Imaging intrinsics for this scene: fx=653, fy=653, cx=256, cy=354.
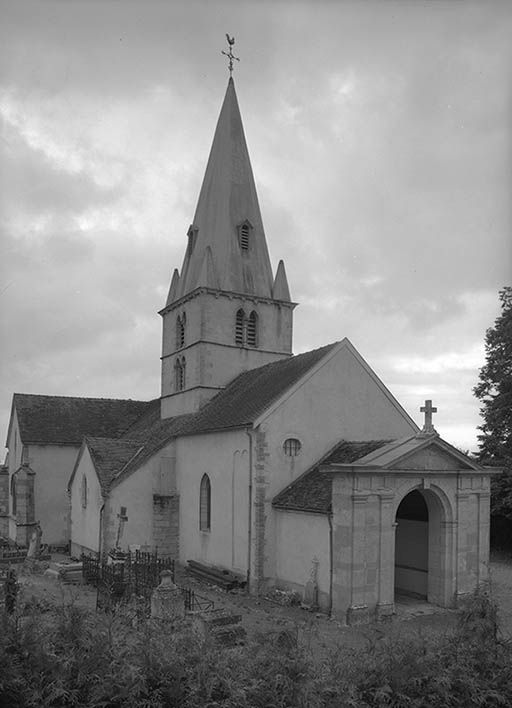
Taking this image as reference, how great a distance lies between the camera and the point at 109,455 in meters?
29.9

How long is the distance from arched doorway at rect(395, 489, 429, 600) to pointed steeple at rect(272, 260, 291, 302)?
40.8 ft

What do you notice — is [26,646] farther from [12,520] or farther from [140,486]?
[12,520]

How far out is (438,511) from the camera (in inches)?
836

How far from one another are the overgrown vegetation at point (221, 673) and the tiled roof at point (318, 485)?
8998mm

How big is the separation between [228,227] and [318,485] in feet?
50.2

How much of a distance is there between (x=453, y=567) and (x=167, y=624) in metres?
10.4

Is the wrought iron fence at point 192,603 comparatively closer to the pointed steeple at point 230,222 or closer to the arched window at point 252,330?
the arched window at point 252,330

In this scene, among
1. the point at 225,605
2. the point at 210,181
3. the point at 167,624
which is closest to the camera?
the point at 167,624

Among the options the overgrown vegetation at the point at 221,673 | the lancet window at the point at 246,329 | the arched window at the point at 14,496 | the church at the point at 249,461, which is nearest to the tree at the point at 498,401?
the church at the point at 249,461

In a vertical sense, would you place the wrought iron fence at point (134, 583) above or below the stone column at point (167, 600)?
below

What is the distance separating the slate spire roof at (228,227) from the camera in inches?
1240

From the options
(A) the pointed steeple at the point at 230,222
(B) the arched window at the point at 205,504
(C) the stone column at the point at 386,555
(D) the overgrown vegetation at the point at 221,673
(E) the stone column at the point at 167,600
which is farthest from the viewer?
(A) the pointed steeple at the point at 230,222

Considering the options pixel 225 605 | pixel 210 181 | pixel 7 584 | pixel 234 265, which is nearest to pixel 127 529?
pixel 225 605

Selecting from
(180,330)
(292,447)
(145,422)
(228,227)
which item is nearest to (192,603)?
(292,447)
